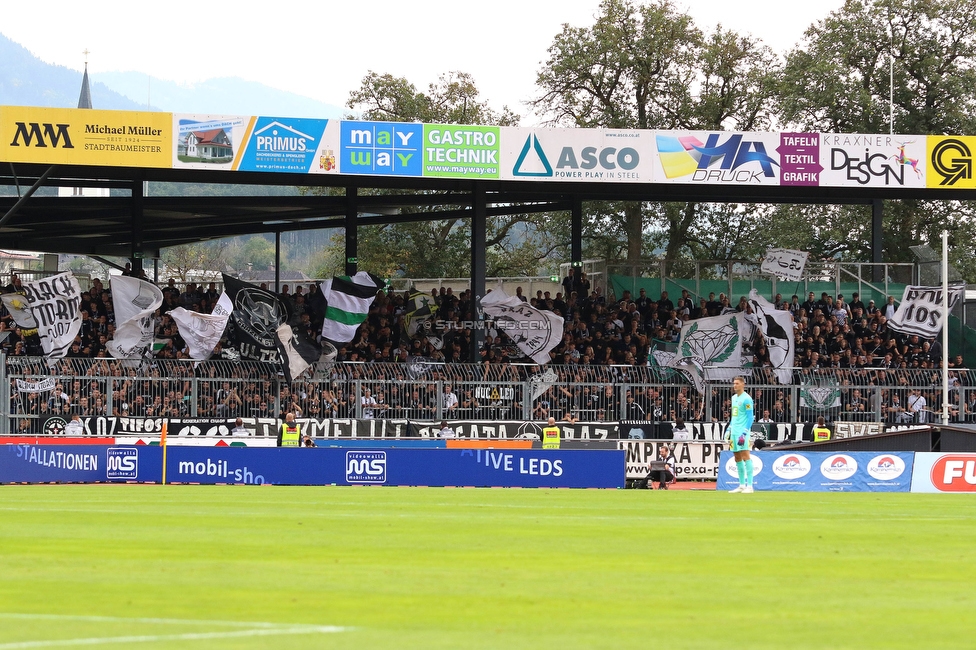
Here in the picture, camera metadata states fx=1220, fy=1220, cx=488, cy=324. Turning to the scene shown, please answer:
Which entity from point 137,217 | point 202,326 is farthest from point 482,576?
point 137,217

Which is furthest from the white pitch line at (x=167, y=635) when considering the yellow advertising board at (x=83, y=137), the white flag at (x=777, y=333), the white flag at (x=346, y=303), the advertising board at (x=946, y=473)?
the white flag at (x=777, y=333)

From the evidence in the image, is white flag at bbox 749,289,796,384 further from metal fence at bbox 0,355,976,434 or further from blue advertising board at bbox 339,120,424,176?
blue advertising board at bbox 339,120,424,176

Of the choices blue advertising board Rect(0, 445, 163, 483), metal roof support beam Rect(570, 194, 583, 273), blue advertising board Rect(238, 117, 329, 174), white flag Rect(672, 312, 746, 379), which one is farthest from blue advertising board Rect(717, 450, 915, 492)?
metal roof support beam Rect(570, 194, 583, 273)

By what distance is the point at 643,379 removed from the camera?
111ft

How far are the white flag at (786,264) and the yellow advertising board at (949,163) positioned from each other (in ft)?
14.3

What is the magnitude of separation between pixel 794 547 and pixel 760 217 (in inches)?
2001

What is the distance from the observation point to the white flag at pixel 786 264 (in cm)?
3772

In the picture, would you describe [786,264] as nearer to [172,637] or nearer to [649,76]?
[649,76]

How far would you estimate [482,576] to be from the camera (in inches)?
403

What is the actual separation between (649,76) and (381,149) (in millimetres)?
27139

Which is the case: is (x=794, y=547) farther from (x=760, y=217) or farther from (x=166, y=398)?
(x=760, y=217)

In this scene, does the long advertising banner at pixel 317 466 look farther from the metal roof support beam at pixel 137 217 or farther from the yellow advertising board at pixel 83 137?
the metal roof support beam at pixel 137 217

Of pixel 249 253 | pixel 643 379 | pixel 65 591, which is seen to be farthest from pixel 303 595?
pixel 249 253

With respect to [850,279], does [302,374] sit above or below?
below
